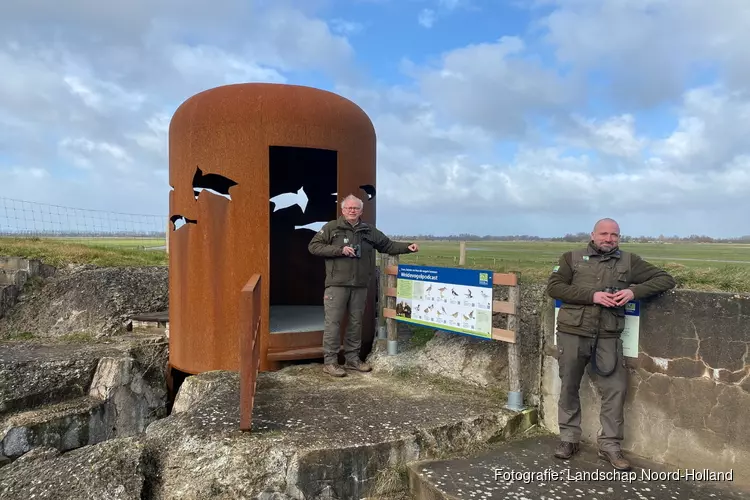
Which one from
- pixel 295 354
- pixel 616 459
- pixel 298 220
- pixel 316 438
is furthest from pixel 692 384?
pixel 298 220

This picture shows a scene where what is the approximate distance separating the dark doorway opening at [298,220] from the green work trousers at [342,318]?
9.06ft

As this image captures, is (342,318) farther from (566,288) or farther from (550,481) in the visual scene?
(550,481)

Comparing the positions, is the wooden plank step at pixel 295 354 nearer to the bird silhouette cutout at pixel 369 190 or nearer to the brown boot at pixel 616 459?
the bird silhouette cutout at pixel 369 190

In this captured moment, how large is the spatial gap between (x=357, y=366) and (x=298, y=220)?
13.3ft

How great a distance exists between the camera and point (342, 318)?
5.07 m

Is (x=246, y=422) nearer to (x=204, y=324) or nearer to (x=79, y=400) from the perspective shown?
(x=204, y=324)

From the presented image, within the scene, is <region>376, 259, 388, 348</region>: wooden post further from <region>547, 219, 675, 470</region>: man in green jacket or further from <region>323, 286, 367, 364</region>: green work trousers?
<region>547, 219, 675, 470</region>: man in green jacket

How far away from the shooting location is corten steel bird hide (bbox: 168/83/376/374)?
5.02m

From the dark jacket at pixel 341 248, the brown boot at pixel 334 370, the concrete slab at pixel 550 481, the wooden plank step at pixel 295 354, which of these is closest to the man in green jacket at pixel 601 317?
the concrete slab at pixel 550 481

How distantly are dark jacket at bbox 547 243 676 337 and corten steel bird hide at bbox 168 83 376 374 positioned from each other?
2569mm

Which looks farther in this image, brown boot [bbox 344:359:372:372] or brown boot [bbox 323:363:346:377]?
brown boot [bbox 344:359:372:372]

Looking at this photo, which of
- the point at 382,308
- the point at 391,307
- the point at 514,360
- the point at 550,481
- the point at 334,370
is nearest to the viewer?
the point at 550,481

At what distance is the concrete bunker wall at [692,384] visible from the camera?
320 centimetres

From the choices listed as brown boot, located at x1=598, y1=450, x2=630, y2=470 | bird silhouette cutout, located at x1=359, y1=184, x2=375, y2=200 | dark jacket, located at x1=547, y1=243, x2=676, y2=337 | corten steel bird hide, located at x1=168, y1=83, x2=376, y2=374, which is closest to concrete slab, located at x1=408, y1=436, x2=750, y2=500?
brown boot, located at x1=598, y1=450, x2=630, y2=470
